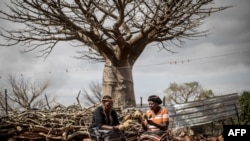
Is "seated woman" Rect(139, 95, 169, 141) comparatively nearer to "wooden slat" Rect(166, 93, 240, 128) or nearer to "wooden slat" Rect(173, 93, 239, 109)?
"wooden slat" Rect(166, 93, 240, 128)

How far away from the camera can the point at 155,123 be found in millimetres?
5234

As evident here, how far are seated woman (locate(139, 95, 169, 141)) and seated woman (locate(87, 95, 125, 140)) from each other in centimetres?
45

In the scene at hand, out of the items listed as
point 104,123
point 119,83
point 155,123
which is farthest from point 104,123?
point 119,83

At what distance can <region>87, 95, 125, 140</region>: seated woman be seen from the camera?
5188 mm

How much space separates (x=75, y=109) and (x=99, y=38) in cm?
242

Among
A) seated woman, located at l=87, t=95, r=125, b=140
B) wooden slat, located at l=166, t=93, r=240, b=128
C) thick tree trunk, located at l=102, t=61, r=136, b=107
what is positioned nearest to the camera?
seated woman, located at l=87, t=95, r=125, b=140

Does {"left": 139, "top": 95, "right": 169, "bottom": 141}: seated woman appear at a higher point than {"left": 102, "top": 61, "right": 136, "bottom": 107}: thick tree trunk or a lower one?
lower

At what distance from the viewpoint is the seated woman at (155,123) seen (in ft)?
17.1

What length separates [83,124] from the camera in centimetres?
727

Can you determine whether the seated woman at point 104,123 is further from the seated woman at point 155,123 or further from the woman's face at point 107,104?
the seated woman at point 155,123

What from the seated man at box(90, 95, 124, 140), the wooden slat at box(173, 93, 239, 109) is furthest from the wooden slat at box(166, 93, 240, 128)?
the seated man at box(90, 95, 124, 140)

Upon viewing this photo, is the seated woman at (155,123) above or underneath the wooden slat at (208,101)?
underneath

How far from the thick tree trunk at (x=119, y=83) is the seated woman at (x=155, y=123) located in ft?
13.5

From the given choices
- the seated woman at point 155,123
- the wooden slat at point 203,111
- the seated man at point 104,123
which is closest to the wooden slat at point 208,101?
the wooden slat at point 203,111
